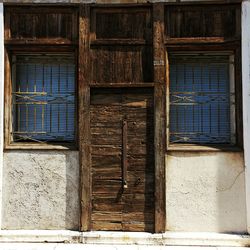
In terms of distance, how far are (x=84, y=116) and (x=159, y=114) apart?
3.50 feet

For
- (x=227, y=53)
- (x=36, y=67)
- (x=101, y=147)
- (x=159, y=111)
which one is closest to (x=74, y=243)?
(x=101, y=147)

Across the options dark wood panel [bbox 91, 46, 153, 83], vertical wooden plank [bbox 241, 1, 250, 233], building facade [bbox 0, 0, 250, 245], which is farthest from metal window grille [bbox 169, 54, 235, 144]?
dark wood panel [bbox 91, 46, 153, 83]

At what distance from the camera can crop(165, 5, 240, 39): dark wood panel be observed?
5.26m

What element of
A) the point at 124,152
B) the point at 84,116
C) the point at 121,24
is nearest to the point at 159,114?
the point at 124,152

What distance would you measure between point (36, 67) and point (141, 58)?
1.61 m

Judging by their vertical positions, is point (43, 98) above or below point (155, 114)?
above

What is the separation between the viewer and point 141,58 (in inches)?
209

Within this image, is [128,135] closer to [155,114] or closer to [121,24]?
[155,114]

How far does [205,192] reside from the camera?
5.21m

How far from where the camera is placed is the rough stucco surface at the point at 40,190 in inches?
207

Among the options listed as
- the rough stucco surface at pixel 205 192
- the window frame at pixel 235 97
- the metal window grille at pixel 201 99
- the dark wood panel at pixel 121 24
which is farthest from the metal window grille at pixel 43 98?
the rough stucco surface at pixel 205 192

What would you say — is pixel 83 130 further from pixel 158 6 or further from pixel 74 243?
pixel 158 6

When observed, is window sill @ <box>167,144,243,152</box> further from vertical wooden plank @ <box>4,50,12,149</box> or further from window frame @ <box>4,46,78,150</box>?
vertical wooden plank @ <box>4,50,12,149</box>

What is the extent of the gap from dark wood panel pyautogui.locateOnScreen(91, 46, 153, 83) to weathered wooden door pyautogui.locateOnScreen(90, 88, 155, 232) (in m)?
0.19
